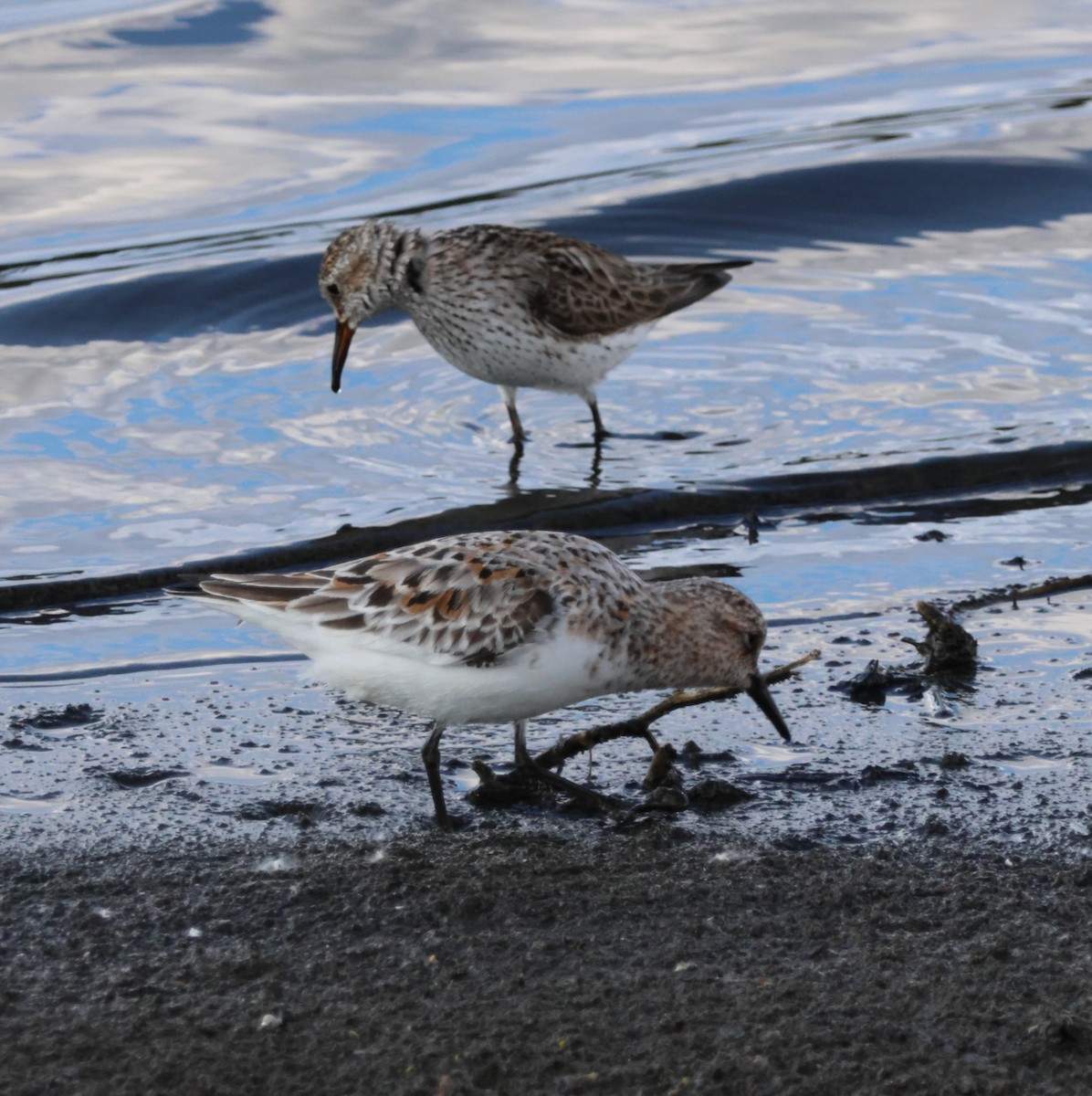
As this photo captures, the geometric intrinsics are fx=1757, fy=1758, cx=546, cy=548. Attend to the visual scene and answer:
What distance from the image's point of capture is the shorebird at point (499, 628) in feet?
17.3

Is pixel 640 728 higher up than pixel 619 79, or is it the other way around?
pixel 619 79

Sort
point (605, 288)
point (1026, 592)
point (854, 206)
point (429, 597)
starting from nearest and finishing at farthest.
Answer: point (429, 597), point (1026, 592), point (605, 288), point (854, 206)

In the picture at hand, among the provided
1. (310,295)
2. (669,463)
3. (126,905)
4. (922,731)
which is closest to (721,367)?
(669,463)

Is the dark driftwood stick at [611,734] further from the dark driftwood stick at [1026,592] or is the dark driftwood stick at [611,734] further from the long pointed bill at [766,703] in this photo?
the dark driftwood stick at [1026,592]

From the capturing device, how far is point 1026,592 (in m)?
6.86

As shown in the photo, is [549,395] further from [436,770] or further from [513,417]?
[436,770]

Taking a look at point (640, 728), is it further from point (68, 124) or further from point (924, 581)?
point (68, 124)

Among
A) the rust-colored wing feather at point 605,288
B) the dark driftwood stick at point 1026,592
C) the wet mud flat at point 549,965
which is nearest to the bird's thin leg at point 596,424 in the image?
the rust-colored wing feather at point 605,288

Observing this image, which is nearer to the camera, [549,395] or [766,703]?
[766,703]

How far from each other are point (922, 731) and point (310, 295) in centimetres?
701

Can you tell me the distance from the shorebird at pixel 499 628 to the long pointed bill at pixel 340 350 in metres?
3.97

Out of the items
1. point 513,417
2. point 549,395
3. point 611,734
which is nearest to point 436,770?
point 611,734

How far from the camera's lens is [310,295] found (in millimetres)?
11688

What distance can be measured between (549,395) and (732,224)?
2.60m
